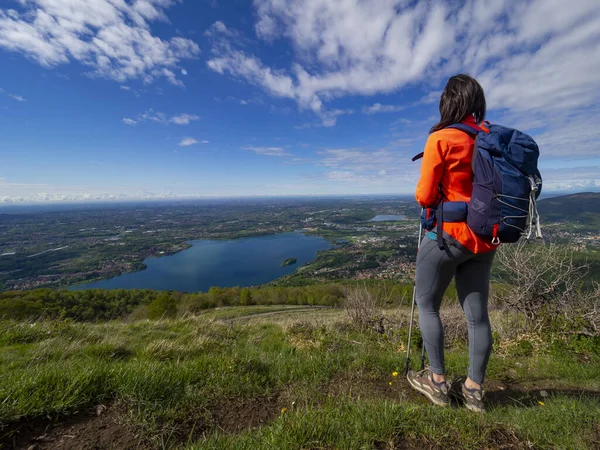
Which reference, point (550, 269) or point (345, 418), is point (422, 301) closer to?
point (345, 418)

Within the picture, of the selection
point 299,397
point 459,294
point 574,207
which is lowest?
point 574,207

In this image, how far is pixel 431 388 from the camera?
2170 millimetres

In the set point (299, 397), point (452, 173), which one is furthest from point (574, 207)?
point (299, 397)

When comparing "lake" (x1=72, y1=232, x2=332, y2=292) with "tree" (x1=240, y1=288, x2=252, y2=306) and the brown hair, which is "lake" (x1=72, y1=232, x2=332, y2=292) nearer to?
"tree" (x1=240, y1=288, x2=252, y2=306)

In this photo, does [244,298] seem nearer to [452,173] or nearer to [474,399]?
[474,399]

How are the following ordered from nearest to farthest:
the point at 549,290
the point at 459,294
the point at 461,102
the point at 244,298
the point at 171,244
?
the point at 461,102
the point at 459,294
the point at 549,290
the point at 244,298
the point at 171,244

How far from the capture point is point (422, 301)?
7.03 feet

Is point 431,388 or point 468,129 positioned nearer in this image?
point 468,129

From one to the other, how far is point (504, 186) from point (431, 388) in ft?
5.69

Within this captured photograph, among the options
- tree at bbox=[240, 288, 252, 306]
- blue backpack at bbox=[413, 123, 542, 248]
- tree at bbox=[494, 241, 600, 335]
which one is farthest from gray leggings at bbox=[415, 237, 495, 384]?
tree at bbox=[240, 288, 252, 306]

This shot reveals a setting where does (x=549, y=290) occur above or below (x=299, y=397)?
above

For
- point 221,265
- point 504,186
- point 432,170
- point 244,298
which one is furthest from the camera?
point 221,265

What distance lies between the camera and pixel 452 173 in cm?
190

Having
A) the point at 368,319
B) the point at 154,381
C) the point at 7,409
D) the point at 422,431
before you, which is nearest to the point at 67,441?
the point at 7,409
